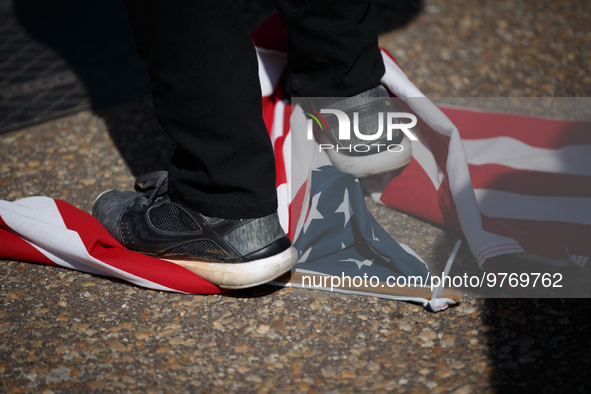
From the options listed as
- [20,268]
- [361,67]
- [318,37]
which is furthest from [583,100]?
[20,268]

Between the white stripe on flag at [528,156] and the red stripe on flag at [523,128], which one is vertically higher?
the red stripe on flag at [523,128]

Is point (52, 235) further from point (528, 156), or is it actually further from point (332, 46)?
point (528, 156)

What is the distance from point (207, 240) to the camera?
3.89 feet

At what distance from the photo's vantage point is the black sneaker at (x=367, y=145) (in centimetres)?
149

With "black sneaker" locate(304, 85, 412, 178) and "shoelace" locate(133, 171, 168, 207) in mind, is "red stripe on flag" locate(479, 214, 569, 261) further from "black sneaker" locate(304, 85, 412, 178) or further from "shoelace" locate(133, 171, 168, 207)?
"shoelace" locate(133, 171, 168, 207)

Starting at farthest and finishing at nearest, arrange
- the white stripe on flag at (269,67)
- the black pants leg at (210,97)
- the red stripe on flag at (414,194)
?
1. the white stripe on flag at (269,67)
2. the red stripe on flag at (414,194)
3. the black pants leg at (210,97)

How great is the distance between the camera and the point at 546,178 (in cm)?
150

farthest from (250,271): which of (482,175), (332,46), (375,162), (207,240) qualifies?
(482,175)

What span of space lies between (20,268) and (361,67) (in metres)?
1.23

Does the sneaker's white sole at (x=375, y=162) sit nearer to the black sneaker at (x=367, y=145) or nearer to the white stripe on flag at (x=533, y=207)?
the black sneaker at (x=367, y=145)

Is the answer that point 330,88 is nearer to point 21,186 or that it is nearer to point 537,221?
point 537,221

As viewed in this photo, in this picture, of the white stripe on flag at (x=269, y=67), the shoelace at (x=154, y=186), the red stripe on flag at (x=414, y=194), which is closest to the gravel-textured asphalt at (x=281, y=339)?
the red stripe on flag at (x=414, y=194)

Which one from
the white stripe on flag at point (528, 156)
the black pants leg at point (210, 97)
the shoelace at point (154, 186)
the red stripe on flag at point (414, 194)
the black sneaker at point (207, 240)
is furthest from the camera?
the white stripe on flag at point (528, 156)

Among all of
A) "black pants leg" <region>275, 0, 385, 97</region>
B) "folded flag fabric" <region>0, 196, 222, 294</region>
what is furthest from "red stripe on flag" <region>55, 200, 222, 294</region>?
"black pants leg" <region>275, 0, 385, 97</region>
